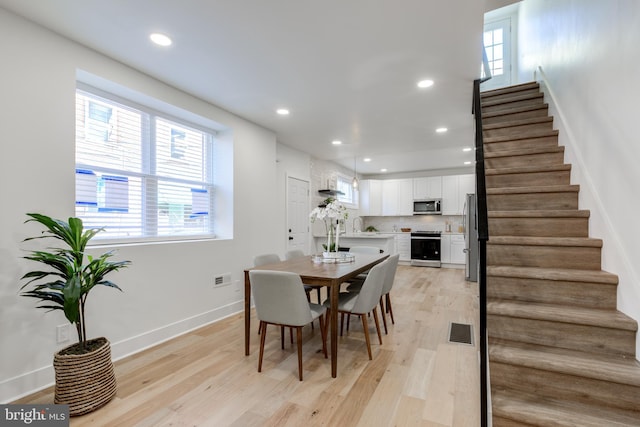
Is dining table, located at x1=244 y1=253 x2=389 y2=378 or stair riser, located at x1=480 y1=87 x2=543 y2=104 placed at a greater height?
stair riser, located at x1=480 y1=87 x2=543 y2=104

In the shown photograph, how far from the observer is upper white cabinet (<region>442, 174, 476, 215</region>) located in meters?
7.53

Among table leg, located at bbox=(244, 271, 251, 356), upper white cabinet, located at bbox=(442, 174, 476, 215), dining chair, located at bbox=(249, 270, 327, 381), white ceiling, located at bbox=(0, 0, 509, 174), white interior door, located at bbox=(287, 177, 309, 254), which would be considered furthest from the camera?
upper white cabinet, located at bbox=(442, 174, 476, 215)

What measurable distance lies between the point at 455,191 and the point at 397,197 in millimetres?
1497

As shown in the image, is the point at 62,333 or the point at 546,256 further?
the point at 62,333

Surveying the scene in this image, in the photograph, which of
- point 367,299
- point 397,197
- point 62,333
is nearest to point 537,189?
point 367,299

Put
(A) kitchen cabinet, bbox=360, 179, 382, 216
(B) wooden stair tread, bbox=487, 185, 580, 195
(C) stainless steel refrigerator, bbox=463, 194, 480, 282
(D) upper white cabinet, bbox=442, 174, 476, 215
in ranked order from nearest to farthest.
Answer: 1. (B) wooden stair tread, bbox=487, 185, 580, 195
2. (C) stainless steel refrigerator, bbox=463, 194, 480, 282
3. (D) upper white cabinet, bbox=442, 174, 476, 215
4. (A) kitchen cabinet, bbox=360, 179, 382, 216

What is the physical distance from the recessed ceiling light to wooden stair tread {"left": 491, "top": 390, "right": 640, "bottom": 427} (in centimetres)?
319

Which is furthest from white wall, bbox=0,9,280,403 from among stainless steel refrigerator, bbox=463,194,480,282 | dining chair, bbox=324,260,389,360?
stainless steel refrigerator, bbox=463,194,480,282

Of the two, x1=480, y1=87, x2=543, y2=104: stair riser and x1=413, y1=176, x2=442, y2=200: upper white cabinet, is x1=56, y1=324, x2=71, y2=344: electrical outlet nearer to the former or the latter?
x1=480, y1=87, x2=543, y2=104: stair riser

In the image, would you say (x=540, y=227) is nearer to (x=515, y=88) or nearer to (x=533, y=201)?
(x=533, y=201)

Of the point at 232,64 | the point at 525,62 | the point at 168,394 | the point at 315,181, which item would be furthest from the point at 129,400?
the point at 525,62

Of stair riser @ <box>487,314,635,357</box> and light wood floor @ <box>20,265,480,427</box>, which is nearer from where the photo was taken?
stair riser @ <box>487,314,635,357</box>

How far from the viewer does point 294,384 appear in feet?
7.15

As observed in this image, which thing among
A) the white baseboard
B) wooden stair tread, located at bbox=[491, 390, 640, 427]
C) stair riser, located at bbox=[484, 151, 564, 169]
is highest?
stair riser, located at bbox=[484, 151, 564, 169]
